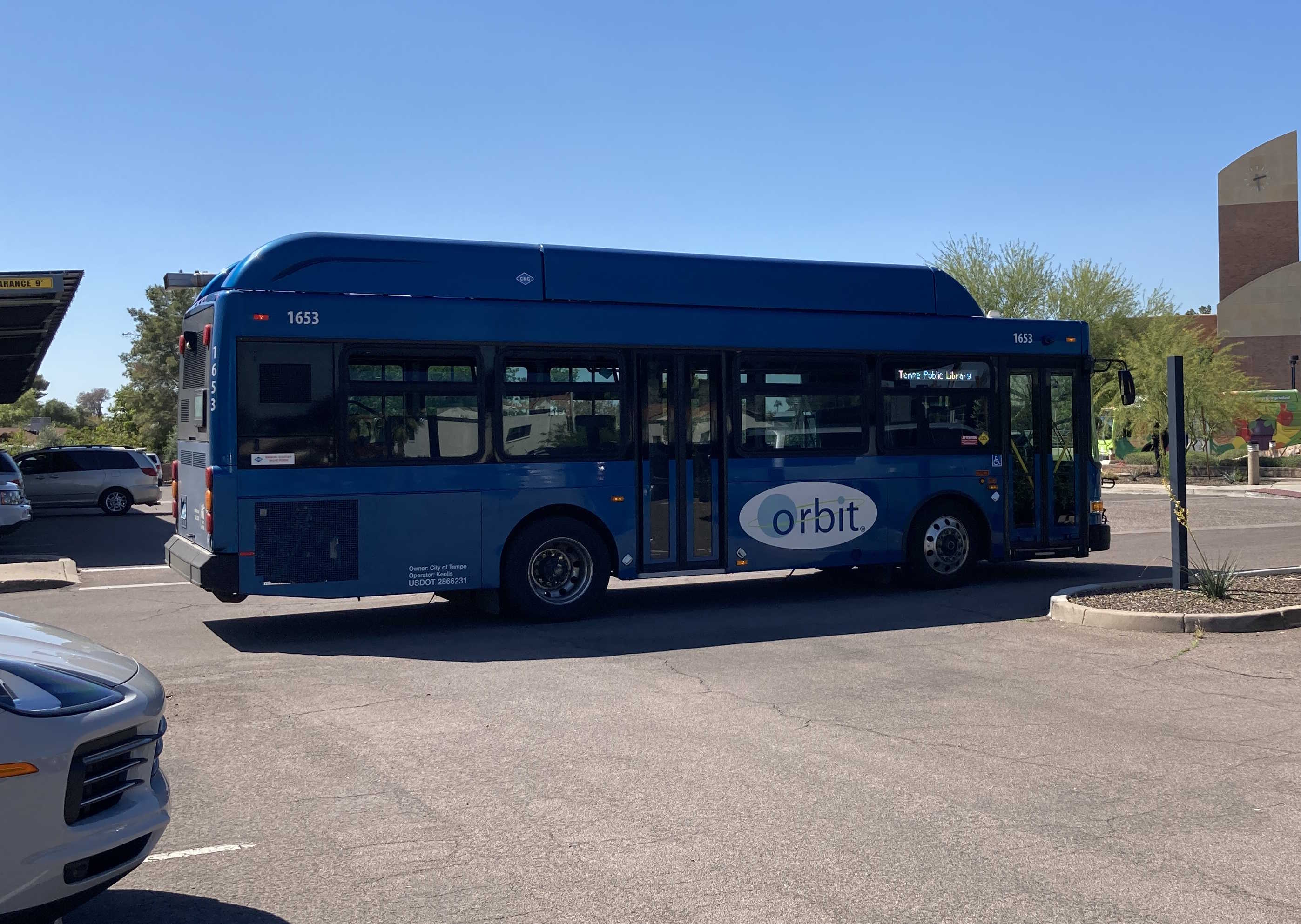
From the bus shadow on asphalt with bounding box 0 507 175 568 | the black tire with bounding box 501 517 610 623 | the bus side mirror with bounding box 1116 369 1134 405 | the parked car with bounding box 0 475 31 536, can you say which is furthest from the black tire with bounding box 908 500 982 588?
the parked car with bounding box 0 475 31 536

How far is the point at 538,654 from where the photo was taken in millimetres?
9695

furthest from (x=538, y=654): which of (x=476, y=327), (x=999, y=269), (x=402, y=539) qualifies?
(x=999, y=269)

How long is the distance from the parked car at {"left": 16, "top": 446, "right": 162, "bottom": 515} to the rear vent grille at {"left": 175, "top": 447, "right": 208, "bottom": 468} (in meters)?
21.8

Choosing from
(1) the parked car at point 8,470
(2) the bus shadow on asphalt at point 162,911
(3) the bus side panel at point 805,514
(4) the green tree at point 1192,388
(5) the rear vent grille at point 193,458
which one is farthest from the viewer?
(4) the green tree at point 1192,388

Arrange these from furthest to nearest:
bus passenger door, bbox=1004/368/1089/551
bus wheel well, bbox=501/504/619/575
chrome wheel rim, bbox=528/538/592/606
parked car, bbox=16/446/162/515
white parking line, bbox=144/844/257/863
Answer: parked car, bbox=16/446/162/515, bus passenger door, bbox=1004/368/1089/551, chrome wheel rim, bbox=528/538/592/606, bus wheel well, bbox=501/504/619/575, white parking line, bbox=144/844/257/863

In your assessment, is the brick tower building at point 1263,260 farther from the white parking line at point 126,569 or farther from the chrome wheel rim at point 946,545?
the white parking line at point 126,569

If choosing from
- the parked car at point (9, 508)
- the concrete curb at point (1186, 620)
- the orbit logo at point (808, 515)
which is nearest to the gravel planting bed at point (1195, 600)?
the concrete curb at point (1186, 620)

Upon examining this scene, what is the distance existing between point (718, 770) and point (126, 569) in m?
13.3

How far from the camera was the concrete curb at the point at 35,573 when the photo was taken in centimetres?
1423

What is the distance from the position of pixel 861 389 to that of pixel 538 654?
504 cm

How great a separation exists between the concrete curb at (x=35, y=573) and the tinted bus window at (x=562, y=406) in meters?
7.25

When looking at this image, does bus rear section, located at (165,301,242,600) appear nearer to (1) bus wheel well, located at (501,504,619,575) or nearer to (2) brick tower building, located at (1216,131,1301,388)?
(1) bus wheel well, located at (501,504,619,575)

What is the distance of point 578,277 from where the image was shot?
11.3 m

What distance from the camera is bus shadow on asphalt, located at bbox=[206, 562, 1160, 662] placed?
1009 centimetres
